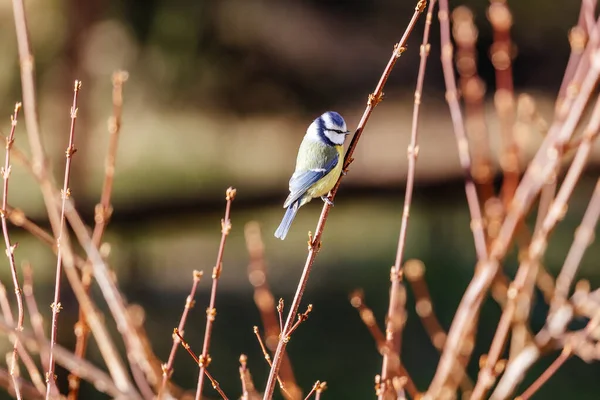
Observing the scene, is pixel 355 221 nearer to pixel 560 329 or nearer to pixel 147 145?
pixel 147 145

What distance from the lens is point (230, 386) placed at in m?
4.17

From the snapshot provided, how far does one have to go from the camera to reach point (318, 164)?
5.91 feet

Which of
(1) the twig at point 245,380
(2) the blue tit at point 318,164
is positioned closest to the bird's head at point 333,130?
(2) the blue tit at point 318,164

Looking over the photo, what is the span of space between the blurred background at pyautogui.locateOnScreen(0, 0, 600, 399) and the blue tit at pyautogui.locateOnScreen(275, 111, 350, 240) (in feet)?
8.67

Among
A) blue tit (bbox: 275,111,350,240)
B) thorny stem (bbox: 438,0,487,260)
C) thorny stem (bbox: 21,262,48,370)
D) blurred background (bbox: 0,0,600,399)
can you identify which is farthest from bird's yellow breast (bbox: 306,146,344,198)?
blurred background (bbox: 0,0,600,399)

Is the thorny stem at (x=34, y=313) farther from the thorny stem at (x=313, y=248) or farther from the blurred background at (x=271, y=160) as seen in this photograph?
the blurred background at (x=271, y=160)

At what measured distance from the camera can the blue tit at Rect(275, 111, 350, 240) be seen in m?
1.78

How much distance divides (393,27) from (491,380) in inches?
308

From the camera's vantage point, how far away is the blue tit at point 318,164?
178 cm

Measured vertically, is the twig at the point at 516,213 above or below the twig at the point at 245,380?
above

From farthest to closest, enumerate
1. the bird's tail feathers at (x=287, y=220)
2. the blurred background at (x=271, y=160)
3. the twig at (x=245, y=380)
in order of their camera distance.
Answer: the blurred background at (x=271, y=160)
the bird's tail feathers at (x=287, y=220)
the twig at (x=245, y=380)

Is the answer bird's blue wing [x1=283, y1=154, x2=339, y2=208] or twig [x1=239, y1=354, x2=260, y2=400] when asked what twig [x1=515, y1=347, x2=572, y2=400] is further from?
bird's blue wing [x1=283, y1=154, x2=339, y2=208]

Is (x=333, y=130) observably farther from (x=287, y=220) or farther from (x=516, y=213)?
(x=516, y=213)

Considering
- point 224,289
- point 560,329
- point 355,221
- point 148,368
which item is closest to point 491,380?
point 560,329
